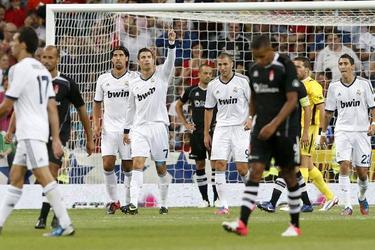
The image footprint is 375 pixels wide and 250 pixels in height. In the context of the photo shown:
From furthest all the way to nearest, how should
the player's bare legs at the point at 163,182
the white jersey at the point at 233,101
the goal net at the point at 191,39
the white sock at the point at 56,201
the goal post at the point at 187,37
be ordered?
the goal net at the point at 191,39 → the goal post at the point at 187,37 → the white jersey at the point at 233,101 → the player's bare legs at the point at 163,182 → the white sock at the point at 56,201

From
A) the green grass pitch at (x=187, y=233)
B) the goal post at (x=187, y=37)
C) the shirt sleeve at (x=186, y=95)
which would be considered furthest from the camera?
the shirt sleeve at (x=186, y=95)

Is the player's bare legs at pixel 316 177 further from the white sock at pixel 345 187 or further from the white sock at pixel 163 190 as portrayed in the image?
the white sock at pixel 163 190

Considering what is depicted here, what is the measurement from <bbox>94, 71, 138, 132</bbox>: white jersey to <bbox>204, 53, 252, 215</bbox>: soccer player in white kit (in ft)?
4.68

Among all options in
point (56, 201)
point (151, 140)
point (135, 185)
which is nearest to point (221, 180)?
point (151, 140)

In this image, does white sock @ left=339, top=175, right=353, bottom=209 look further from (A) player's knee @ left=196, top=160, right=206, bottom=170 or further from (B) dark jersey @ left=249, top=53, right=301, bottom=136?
(B) dark jersey @ left=249, top=53, right=301, bottom=136

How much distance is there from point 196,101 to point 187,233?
27.3ft

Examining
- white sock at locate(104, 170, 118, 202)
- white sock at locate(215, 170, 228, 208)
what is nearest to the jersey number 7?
white sock at locate(215, 170, 228, 208)

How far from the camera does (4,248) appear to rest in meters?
11.9

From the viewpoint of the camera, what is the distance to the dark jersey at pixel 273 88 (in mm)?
13227

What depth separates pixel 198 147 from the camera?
21969 millimetres

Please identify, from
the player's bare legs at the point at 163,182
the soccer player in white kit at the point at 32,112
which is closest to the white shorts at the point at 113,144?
the player's bare legs at the point at 163,182

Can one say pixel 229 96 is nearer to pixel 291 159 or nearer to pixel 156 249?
pixel 291 159

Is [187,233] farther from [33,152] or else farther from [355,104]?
[355,104]

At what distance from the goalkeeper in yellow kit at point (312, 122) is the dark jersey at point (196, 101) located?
2.59 m
